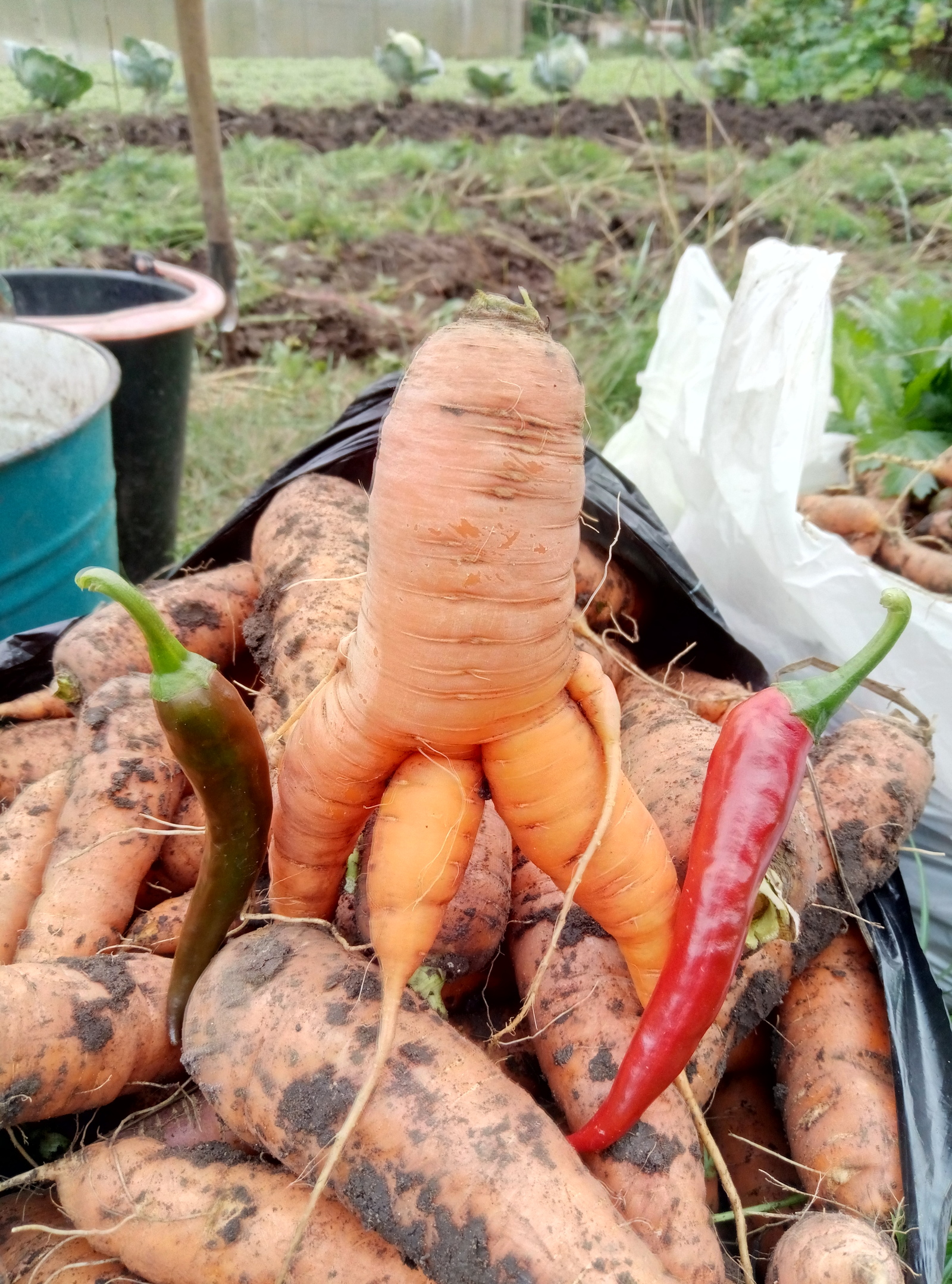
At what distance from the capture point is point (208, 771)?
1130 mm

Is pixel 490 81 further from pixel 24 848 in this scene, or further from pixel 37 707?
pixel 24 848

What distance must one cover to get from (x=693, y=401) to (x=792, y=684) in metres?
1.54

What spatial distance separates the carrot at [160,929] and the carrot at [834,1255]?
0.98 m

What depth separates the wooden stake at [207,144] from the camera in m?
3.32

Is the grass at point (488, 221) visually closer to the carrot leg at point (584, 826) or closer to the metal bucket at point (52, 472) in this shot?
the metal bucket at point (52, 472)

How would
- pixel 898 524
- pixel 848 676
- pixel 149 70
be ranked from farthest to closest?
pixel 149 70 < pixel 898 524 < pixel 848 676

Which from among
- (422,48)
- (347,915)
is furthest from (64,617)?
(422,48)

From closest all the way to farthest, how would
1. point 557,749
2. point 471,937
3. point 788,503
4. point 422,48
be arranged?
point 557,749, point 471,937, point 788,503, point 422,48

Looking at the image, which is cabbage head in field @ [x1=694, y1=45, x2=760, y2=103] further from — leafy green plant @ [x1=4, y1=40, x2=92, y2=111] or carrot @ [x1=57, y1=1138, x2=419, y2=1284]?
carrot @ [x1=57, y1=1138, x2=419, y2=1284]

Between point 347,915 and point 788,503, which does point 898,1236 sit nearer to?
point 347,915

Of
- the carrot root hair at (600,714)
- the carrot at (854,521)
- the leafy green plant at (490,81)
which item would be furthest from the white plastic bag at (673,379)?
the leafy green plant at (490,81)

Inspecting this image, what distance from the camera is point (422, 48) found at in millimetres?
10406

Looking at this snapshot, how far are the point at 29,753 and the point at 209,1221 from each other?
1.02 m

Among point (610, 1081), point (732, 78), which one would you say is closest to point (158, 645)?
point (610, 1081)
